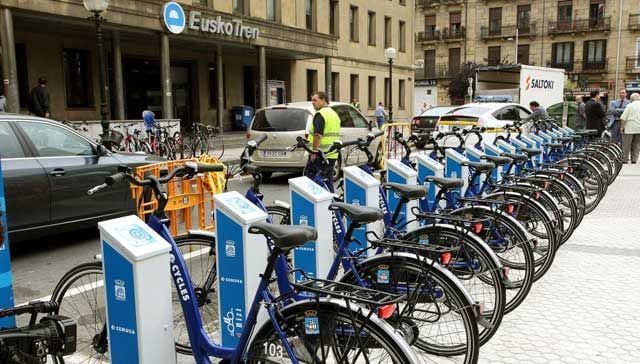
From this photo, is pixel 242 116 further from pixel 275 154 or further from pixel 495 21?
pixel 495 21

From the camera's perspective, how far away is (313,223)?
4219mm

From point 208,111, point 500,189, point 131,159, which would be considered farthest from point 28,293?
point 208,111

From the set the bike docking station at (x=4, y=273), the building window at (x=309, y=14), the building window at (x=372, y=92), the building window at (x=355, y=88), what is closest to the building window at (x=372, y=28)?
the building window at (x=372, y=92)

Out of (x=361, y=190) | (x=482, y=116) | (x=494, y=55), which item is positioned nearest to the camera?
(x=361, y=190)

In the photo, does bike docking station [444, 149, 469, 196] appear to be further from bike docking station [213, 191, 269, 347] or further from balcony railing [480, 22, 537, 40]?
balcony railing [480, 22, 537, 40]

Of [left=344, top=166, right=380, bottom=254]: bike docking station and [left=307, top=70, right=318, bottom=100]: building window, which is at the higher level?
[left=307, top=70, right=318, bottom=100]: building window

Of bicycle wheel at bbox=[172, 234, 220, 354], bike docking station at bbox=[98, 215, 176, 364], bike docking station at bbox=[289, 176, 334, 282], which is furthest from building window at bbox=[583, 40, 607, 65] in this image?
bike docking station at bbox=[98, 215, 176, 364]

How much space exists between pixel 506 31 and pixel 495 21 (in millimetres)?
1701

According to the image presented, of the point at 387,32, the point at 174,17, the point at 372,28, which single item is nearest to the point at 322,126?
the point at 174,17

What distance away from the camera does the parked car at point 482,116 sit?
15922mm

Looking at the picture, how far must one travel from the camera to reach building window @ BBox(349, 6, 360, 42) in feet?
113

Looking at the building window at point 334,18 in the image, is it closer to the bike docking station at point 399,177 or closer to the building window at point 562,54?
the bike docking station at point 399,177

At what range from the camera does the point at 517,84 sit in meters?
24.0

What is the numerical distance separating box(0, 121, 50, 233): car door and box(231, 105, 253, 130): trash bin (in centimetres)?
1972
